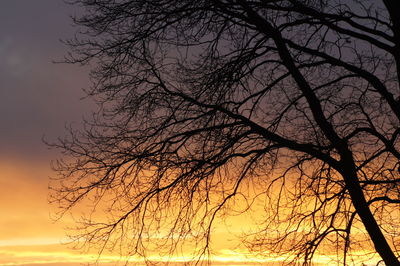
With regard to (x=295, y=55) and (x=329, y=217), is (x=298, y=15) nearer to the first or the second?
(x=295, y=55)

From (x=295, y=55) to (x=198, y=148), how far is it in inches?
96.0

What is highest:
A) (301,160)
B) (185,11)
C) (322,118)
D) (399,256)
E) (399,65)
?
(185,11)

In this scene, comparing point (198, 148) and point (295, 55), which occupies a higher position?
point (295, 55)

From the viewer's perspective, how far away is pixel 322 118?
10.7 m

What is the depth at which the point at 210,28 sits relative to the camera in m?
11.0

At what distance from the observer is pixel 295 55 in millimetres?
Result: 11172

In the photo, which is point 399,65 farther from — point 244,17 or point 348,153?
point 244,17

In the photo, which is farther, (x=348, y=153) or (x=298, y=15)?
(x=298, y=15)

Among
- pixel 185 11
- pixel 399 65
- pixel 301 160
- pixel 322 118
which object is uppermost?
pixel 185 11

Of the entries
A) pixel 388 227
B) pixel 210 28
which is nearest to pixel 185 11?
pixel 210 28

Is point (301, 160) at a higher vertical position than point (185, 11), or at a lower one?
lower

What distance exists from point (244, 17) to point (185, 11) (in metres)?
1.05

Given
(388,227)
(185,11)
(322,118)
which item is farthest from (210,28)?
(388,227)

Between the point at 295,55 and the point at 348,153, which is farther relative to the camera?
the point at 295,55
